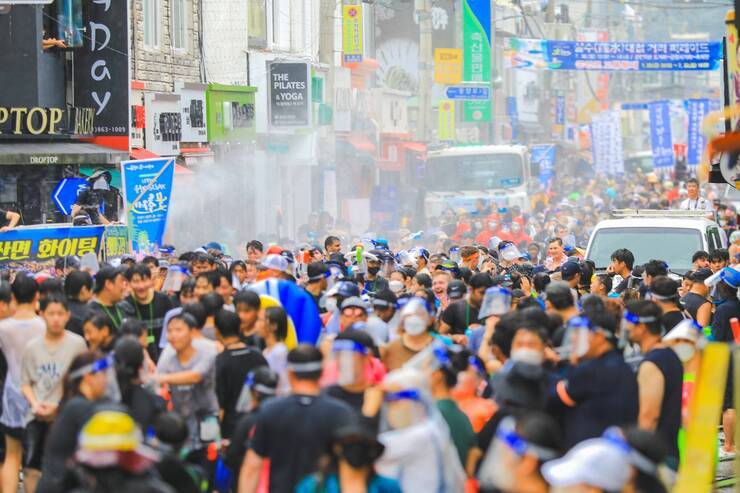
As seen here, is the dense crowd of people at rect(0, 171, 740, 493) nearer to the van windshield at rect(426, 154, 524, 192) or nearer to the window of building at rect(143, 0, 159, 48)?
the window of building at rect(143, 0, 159, 48)

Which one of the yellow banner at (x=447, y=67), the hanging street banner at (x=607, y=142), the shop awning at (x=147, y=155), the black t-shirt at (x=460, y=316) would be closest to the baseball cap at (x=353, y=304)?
the black t-shirt at (x=460, y=316)

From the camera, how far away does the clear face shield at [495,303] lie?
9.52m

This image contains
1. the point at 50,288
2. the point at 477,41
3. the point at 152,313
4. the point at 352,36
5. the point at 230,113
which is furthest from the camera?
the point at 477,41

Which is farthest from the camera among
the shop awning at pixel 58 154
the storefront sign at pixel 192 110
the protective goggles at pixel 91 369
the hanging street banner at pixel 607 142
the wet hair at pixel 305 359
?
the hanging street banner at pixel 607 142

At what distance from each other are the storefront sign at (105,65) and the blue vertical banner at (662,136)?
1120 inches

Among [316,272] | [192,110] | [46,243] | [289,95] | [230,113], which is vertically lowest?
[316,272]

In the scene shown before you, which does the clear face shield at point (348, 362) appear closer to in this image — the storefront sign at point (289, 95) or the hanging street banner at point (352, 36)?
the storefront sign at point (289, 95)

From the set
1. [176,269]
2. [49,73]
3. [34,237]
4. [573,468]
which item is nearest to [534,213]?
[49,73]

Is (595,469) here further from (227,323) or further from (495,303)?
(495,303)

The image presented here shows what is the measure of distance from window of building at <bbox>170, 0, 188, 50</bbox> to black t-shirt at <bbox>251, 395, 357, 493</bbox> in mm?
24443

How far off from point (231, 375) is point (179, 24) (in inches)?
921

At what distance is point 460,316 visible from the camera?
35.1 feet

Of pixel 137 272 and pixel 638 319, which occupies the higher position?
pixel 137 272

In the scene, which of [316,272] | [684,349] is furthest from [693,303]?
[684,349]
